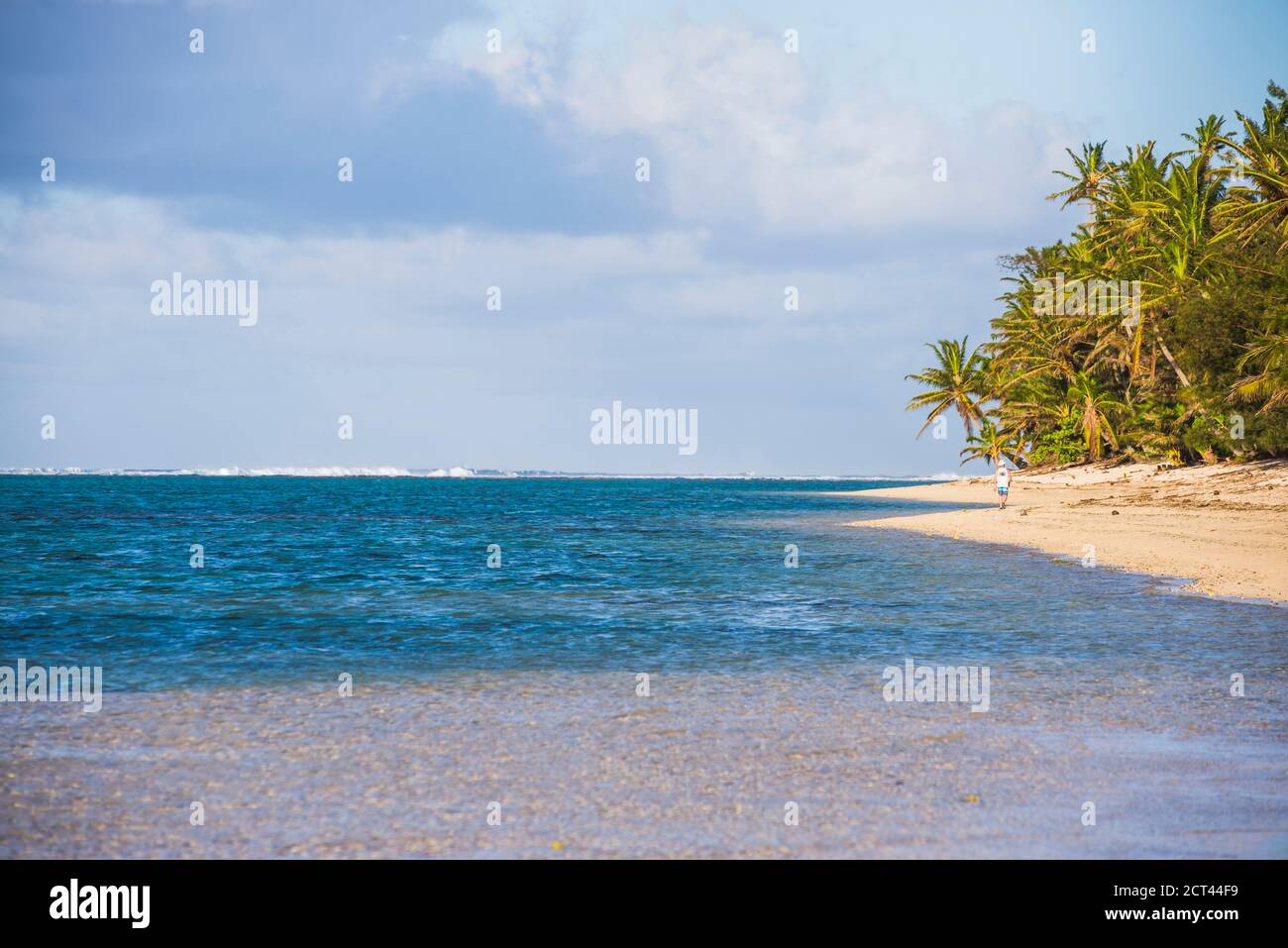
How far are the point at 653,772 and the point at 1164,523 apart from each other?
3057 centimetres

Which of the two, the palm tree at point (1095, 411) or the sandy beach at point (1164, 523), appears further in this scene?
the palm tree at point (1095, 411)

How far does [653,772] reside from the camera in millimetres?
8078

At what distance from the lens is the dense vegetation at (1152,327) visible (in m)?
42.4

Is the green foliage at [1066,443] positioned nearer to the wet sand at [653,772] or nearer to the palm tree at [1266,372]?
the palm tree at [1266,372]

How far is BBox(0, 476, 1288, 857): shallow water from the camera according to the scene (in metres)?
6.65

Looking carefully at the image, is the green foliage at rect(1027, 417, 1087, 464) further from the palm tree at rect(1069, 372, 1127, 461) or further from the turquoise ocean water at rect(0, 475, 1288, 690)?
the turquoise ocean water at rect(0, 475, 1288, 690)

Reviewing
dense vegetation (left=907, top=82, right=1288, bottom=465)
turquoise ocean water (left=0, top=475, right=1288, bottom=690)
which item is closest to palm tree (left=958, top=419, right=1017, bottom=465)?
dense vegetation (left=907, top=82, right=1288, bottom=465)

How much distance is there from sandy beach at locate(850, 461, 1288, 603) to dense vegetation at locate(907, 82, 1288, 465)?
2.19 metres

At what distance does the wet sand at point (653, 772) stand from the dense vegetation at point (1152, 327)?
3357 cm

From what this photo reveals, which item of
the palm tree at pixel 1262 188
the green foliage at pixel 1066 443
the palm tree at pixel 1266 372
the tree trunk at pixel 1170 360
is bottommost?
the green foliage at pixel 1066 443

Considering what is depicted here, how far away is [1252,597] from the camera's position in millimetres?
18156

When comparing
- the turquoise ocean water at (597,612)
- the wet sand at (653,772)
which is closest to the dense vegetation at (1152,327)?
the turquoise ocean water at (597,612)
